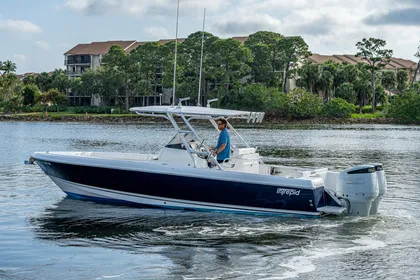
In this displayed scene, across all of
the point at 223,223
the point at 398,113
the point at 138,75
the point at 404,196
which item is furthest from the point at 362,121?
the point at 223,223

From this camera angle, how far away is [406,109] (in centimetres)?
9656

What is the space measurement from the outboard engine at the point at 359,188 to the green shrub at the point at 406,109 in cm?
8548

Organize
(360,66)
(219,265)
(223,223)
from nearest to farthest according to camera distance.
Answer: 1. (219,265)
2. (223,223)
3. (360,66)

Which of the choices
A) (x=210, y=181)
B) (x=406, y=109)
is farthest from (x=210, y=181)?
(x=406, y=109)

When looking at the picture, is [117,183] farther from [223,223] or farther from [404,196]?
[404,196]

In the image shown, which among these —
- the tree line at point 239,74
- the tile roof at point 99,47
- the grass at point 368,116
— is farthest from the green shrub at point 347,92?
the tile roof at point 99,47

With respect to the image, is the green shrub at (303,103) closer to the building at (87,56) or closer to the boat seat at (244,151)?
the building at (87,56)

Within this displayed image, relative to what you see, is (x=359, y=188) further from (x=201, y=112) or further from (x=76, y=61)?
(x=76, y=61)

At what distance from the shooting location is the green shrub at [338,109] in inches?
3789

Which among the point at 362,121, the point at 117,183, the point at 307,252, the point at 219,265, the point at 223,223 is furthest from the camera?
the point at 362,121

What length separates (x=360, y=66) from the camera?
106 metres

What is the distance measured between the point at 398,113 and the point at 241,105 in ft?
78.0

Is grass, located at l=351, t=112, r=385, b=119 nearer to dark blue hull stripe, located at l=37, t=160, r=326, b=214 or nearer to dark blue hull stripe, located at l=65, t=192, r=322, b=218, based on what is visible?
dark blue hull stripe, located at l=65, t=192, r=322, b=218

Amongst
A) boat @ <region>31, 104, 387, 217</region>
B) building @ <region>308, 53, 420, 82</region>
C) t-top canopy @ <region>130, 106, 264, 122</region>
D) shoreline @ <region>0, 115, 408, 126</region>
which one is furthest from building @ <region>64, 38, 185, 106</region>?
t-top canopy @ <region>130, 106, 264, 122</region>
